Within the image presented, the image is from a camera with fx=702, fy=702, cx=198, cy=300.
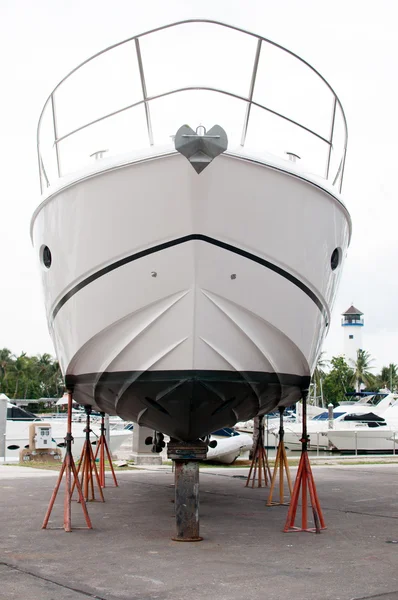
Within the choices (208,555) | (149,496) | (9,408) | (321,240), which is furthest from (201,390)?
(9,408)

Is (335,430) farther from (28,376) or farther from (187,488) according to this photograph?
(28,376)

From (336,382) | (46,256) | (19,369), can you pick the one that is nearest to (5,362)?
(19,369)

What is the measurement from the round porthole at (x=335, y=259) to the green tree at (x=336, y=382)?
70596 mm

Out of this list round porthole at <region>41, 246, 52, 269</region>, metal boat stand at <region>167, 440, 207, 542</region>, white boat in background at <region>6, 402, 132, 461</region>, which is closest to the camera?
metal boat stand at <region>167, 440, 207, 542</region>

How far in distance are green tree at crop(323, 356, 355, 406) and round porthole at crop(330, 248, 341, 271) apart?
7060cm

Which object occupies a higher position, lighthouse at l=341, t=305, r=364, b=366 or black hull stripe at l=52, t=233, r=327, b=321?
lighthouse at l=341, t=305, r=364, b=366

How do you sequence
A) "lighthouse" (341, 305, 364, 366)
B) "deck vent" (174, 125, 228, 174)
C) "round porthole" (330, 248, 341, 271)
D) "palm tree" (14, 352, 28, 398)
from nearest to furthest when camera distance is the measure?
"deck vent" (174, 125, 228, 174), "round porthole" (330, 248, 341, 271), "palm tree" (14, 352, 28, 398), "lighthouse" (341, 305, 364, 366)

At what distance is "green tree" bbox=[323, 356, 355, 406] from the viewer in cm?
7699

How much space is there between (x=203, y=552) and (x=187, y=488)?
59 cm

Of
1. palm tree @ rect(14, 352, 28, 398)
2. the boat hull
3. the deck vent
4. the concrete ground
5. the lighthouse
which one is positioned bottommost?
the concrete ground

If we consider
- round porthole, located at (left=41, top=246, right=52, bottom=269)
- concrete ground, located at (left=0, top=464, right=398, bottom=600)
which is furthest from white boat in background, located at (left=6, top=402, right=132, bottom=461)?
round porthole, located at (left=41, top=246, right=52, bottom=269)

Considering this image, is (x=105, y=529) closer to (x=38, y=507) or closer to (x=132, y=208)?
(x=38, y=507)

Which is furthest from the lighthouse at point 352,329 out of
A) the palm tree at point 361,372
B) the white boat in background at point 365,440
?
the white boat in background at point 365,440

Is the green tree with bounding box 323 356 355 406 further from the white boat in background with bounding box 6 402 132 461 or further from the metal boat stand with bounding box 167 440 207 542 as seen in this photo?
the metal boat stand with bounding box 167 440 207 542
